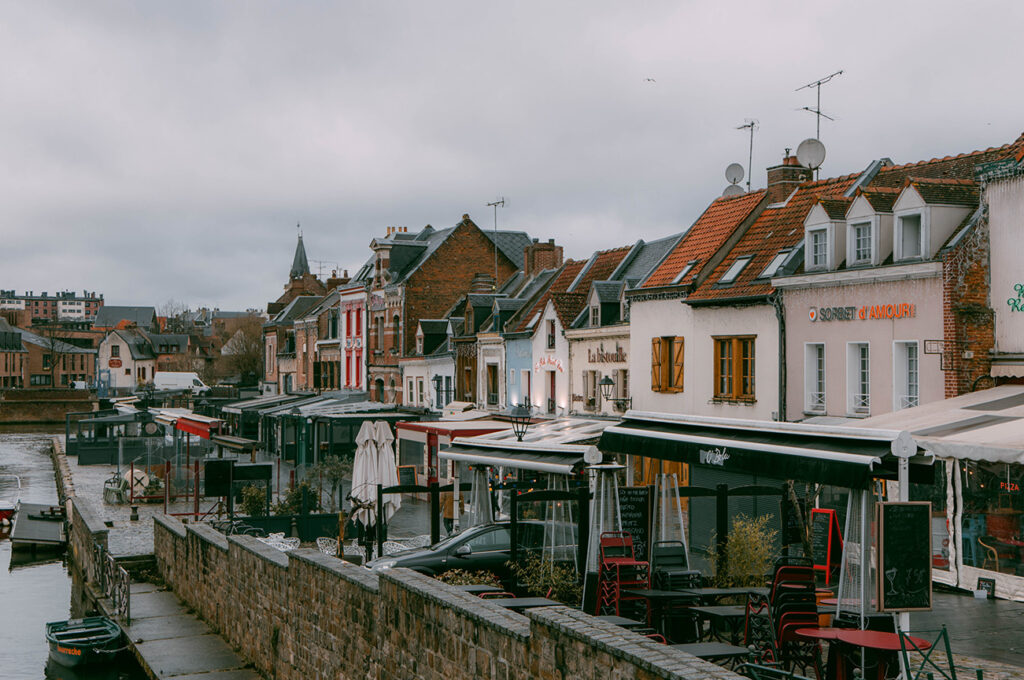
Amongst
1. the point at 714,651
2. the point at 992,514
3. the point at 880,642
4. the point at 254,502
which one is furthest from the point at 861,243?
the point at 254,502

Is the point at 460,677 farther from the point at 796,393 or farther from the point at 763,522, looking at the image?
the point at 796,393

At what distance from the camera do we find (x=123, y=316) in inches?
7279

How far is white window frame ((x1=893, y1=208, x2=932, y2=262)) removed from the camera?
62.4 ft

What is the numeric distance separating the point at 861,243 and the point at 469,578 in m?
11.2

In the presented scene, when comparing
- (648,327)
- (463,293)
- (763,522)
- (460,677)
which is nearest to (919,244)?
(763,522)

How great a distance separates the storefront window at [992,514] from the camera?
16672 millimetres

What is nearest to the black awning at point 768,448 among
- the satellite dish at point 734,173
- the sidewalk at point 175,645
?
the sidewalk at point 175,645

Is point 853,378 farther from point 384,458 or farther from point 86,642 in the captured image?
point 86,642

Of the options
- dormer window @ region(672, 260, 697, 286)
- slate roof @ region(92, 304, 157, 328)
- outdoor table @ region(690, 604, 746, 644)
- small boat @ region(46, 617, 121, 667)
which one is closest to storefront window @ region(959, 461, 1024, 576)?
outdoor table @ region(690, 604, 746, 644)

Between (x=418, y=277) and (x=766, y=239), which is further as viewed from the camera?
(x=418, y=277)

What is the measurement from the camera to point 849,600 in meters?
9.38

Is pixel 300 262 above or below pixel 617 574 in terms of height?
above

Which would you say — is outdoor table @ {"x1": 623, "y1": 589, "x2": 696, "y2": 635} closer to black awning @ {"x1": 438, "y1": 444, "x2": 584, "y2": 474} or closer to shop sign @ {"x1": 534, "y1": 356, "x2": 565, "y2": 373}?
black awning @ {"x1": 438, "y1": 444, "x2": 584, "y2": 474}

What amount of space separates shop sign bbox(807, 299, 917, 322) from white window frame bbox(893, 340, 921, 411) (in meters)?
0.58
